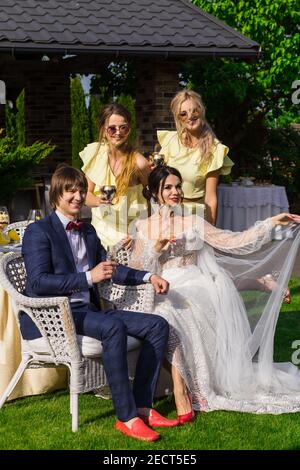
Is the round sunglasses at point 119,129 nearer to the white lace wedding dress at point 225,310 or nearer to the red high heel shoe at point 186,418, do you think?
the white lace wedding dress at point 225,310

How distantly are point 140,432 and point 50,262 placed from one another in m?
1.02

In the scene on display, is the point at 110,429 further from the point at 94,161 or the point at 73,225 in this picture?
the point at 94,161

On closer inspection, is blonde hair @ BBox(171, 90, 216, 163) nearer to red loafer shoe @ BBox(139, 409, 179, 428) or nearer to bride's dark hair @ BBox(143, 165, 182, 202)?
bride's dark hair @ BBox(143, 165, 182, 202)


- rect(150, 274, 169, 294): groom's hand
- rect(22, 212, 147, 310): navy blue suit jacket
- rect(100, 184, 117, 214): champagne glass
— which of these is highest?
rect(100, 184, 117, 214): champagne glass

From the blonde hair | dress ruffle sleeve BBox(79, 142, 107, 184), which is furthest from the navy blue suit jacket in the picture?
the blonde hair

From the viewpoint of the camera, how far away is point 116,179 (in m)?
5.49

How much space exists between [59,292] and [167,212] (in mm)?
963

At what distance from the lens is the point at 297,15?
15.8m

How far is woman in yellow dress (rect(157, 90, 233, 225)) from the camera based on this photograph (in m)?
5.45

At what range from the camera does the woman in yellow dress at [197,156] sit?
5453mm

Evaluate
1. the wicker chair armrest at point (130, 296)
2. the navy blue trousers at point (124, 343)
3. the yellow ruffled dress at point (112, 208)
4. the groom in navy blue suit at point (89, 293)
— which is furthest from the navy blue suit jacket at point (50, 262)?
the yellow ruffled dress at point (112, 208)

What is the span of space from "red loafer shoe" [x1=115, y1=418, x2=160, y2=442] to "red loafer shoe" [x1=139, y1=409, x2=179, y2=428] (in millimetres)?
191

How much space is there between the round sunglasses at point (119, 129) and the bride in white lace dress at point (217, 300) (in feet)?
1.28

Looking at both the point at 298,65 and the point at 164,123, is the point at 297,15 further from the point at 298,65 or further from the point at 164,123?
the point at 164,123
